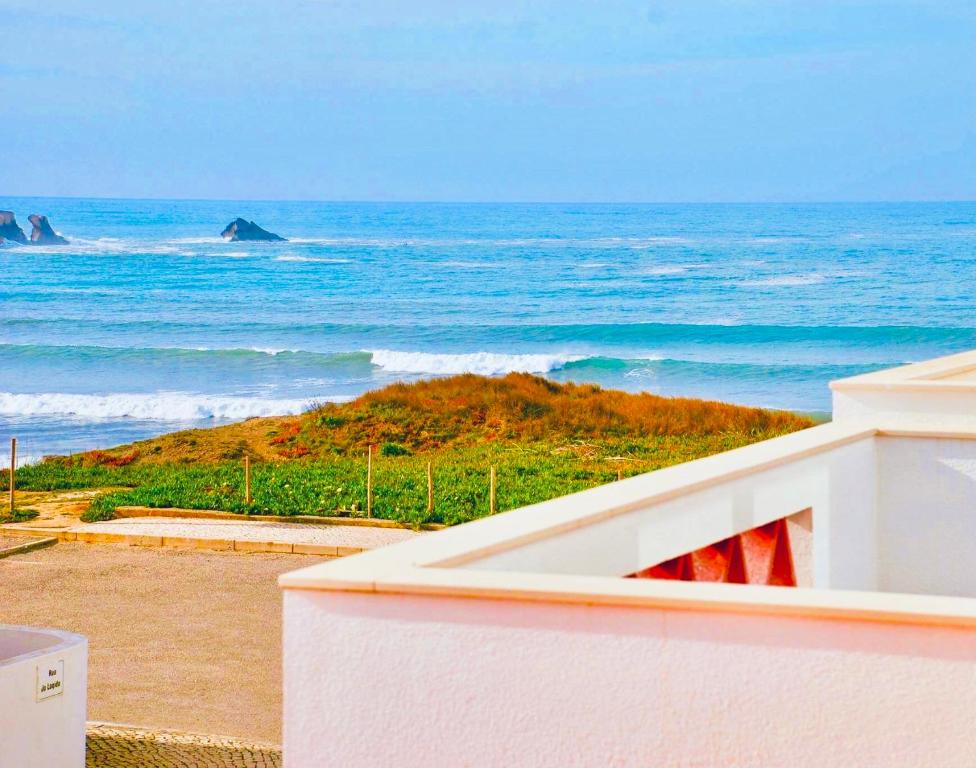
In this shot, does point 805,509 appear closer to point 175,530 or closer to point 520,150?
point 175,530

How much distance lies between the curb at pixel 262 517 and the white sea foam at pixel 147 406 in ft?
61.7

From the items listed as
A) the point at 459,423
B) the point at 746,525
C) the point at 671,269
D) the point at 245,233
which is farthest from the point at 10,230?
the point at 746,525

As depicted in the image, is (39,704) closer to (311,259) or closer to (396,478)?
(396,478)

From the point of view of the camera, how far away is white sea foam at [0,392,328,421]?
112ft

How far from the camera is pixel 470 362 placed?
41.8 metres

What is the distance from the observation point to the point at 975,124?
226 feet

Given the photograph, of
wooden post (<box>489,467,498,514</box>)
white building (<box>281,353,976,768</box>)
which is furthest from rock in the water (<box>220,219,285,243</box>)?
white building (<box>281,353,976,768</box>)

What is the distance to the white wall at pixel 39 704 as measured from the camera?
18.7 feet

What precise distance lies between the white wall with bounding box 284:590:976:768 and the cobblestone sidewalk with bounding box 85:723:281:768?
4.03 metres

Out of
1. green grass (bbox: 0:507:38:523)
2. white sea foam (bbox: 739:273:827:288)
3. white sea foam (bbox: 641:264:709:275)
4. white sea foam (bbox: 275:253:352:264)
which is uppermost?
white sea foam (bbox: 275:253:352:264)

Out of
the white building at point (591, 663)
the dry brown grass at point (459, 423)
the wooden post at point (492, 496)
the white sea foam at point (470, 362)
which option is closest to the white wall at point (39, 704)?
the white building at point (591, 663)

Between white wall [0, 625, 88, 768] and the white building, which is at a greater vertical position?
the white building

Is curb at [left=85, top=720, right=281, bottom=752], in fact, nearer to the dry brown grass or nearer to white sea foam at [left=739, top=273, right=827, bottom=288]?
the dry brown grass

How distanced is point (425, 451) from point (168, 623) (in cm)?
1201
